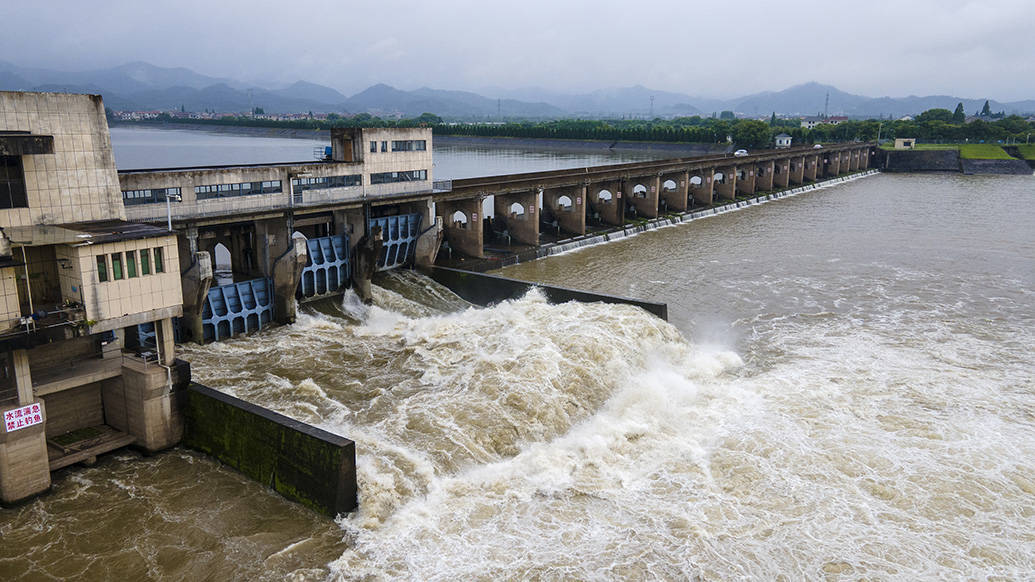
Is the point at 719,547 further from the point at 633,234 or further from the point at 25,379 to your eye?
the point at 633,234

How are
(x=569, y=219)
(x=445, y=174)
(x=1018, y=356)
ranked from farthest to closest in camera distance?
1. (x=445, y=174)
2. (x=569, y=219)
3. (x=1018, y=356)

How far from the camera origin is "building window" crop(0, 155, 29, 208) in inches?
688

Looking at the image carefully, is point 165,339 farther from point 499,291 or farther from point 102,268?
point 499,291

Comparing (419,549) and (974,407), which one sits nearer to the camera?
(419,549)

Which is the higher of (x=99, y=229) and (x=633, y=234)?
(x=99, y=229)

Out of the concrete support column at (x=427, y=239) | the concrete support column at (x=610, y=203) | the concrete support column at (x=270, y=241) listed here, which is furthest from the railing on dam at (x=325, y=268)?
the concrete support column at (x=610, y=203)

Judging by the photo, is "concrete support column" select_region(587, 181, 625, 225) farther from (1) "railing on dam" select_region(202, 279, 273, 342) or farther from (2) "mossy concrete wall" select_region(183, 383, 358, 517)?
(2) "mossy concrete wall" select_region(183, 383, 358, 517)

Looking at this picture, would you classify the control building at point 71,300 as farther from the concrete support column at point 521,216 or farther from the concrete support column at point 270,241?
the concrete support column at point 521,216

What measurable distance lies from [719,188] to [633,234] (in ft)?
75.6

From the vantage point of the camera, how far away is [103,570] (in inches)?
541

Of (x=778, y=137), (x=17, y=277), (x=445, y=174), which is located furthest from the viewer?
(x=778, y=137)

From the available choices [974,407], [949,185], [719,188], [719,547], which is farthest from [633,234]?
[949,185]

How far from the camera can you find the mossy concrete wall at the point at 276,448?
49.6 feet

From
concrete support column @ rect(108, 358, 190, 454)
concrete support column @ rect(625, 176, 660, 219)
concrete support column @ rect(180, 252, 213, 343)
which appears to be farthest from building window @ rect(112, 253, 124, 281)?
concrete support column @ rect(625, 176, 660, 219)
